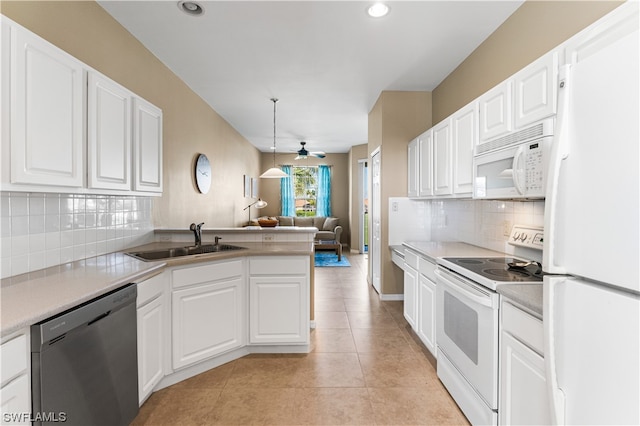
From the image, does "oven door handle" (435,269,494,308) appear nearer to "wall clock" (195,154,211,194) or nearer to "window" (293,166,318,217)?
"wall clock" (195,154,211,194)

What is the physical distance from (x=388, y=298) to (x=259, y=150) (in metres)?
6.00

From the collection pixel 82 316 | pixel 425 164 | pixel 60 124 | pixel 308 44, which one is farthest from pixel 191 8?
pixel 425 164

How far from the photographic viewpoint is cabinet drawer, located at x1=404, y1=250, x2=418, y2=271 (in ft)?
9.16

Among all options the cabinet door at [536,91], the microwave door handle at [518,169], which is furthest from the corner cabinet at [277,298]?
the cabinet door at [536,91]

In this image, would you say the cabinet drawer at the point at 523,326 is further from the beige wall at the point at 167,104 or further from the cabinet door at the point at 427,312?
the beige wall at the point at 167,104

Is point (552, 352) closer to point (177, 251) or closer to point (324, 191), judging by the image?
point (177, 251)

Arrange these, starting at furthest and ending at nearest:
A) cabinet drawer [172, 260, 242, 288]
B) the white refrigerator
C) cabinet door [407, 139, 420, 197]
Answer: cabinet door [407, 139, 420, 197], cabinet drawer [172, 260, 242, 288], the white refrigerator

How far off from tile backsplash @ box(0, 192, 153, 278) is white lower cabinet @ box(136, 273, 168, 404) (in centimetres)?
59

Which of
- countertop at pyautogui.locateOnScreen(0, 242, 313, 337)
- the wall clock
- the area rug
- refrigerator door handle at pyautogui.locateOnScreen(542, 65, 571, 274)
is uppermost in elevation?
the wall clock

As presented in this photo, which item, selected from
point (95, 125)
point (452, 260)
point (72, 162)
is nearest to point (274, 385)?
point (452, 260)

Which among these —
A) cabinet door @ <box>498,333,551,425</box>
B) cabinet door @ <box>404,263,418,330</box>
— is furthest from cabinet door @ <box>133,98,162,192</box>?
cabinet door @ <box>498,333,551,425</box>

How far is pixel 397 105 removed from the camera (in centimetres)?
398

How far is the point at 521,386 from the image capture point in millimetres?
1357

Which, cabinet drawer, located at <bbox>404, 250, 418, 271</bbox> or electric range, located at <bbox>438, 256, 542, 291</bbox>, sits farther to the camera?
cabinet drawer, located at <bbox>404, 250, 418, 271</bbox>
